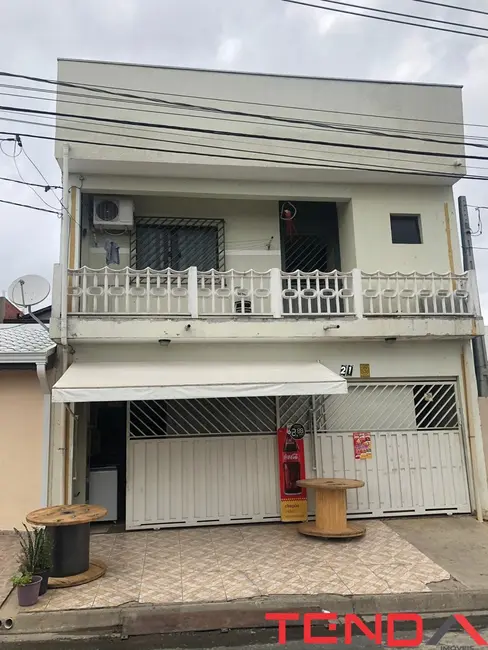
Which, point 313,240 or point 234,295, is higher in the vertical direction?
point 313,240

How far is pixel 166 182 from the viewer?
9562mm

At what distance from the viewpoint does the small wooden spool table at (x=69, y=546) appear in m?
6.12

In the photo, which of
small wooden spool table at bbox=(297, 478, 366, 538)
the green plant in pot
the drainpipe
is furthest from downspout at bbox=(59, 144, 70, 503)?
the drainpipe

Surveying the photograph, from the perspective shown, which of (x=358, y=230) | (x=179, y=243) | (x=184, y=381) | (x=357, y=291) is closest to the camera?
(x=184, y=381)

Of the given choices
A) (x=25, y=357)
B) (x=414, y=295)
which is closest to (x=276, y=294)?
(x=414, y=295)

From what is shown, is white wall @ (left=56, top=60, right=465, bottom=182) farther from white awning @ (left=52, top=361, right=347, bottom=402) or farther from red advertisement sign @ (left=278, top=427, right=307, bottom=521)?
red advertisement sign @ (left=278, top=427, right=307, bottom=521)

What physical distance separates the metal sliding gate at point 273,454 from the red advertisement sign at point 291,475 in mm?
154

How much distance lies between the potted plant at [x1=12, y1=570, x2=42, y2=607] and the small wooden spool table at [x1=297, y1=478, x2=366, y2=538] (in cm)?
415

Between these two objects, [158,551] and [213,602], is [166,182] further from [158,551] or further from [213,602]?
[213,602]

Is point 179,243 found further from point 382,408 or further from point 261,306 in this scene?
point 382,408

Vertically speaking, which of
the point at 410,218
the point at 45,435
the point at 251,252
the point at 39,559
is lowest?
the point at 39,559

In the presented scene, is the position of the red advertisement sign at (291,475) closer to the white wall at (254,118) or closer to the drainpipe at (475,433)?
the drainpipe at (475,433)

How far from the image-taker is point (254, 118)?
9.48 m

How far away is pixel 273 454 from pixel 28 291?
5353mm
